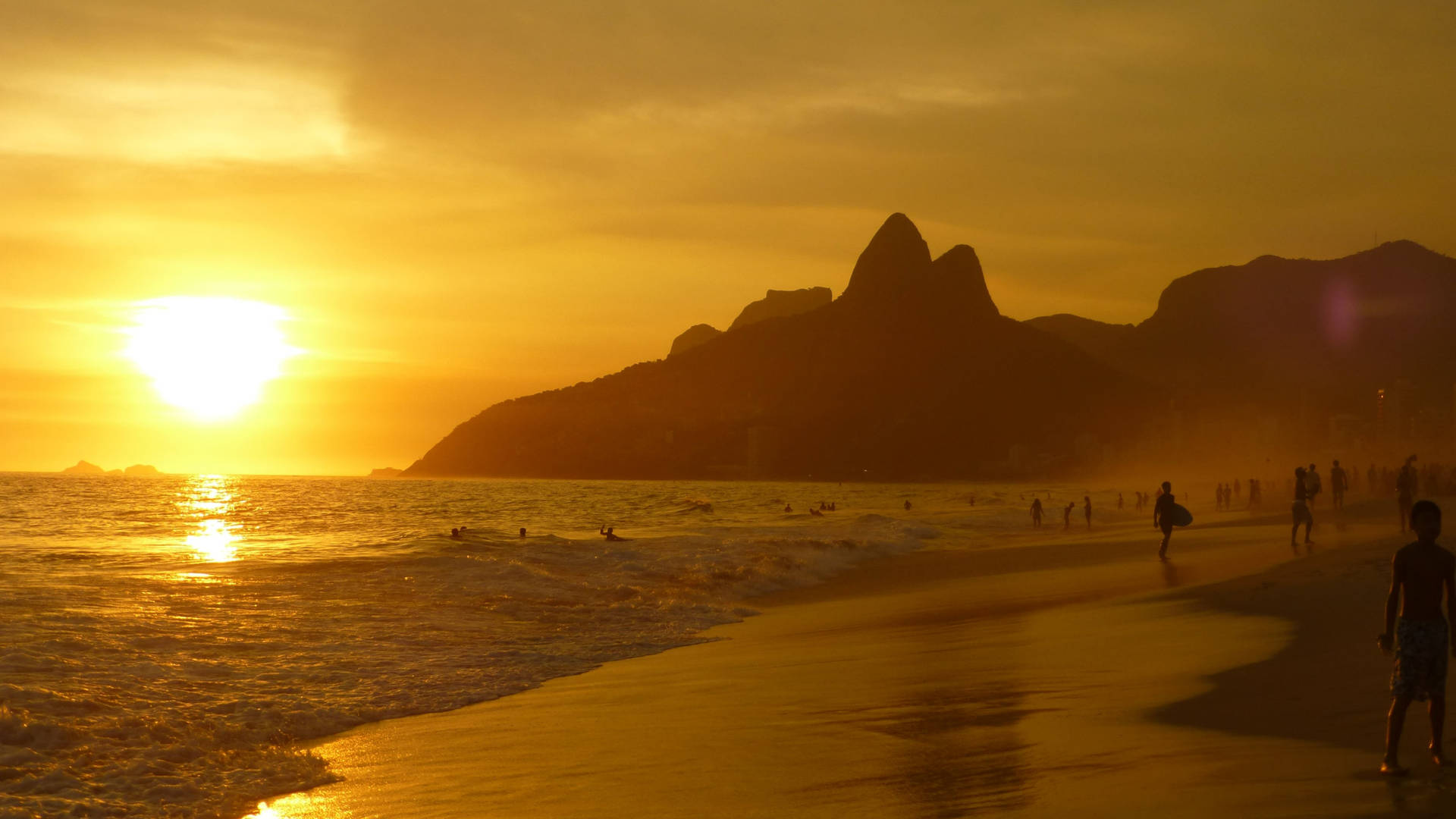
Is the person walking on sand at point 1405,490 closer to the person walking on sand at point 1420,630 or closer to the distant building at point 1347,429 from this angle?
the person walking on sand at point 1420,630

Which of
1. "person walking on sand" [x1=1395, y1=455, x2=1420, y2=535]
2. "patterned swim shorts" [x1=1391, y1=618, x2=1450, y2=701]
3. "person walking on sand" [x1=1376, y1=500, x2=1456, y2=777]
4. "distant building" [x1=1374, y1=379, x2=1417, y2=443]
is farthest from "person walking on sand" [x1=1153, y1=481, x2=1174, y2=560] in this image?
"distant building" [x1=1374, y1=379, x2=1417, y2=443]

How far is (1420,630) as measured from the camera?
7.33 meters

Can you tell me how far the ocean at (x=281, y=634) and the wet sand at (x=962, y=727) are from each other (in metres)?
1.07

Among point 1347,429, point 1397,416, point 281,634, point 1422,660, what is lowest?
point 281,634

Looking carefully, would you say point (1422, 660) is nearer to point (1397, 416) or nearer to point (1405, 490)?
point (1405, 490)

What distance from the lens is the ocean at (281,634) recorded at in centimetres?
1012

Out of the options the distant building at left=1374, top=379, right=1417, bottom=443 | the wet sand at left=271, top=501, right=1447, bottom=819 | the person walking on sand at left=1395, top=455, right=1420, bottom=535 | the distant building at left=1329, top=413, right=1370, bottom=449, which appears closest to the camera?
the wet sand at left=271, top=501, right=1447, bottom=819

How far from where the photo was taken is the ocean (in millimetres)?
10125

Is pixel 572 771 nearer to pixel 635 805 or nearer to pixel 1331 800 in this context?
pixel 635 805

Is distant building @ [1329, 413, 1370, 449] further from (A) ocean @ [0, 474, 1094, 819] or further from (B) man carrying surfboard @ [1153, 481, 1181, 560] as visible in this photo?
(B) man carrying surfboard @ [1153, 481, 1181, 560]

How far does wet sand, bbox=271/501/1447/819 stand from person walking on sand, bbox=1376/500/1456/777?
287 millimetres

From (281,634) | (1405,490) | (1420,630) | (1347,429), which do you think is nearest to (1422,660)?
(1420,630)

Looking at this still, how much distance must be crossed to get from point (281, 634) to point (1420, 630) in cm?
1566

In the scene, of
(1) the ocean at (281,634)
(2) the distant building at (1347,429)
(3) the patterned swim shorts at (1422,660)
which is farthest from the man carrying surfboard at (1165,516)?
(2) the distant building at (1347,429)
